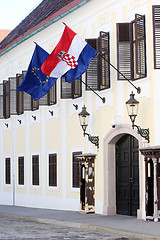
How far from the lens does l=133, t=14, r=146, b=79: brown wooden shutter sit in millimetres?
16516

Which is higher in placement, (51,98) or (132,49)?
(132,49)

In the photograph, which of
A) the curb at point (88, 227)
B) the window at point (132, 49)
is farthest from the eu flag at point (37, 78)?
the curb at point (88, 227)

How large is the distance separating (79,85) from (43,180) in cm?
495

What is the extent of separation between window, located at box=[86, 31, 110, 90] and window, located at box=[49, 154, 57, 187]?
473 cm

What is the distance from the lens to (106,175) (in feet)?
61.4

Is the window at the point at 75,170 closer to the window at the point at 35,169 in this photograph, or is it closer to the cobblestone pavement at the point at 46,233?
the window at the point at 35,169

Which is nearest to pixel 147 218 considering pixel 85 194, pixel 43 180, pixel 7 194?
pixel 85 194

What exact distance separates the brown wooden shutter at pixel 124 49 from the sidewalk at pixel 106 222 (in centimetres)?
413

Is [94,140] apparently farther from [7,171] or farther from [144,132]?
[7,171]

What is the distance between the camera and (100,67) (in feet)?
61.5

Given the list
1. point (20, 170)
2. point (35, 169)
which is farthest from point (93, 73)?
point (20, 170)

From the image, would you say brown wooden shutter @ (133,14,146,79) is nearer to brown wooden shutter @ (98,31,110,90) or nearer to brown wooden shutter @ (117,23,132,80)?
brown wooden shutter @ (117,23,132,80)

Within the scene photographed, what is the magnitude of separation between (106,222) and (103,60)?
5333mm

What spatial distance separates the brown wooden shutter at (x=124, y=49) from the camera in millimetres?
17234
